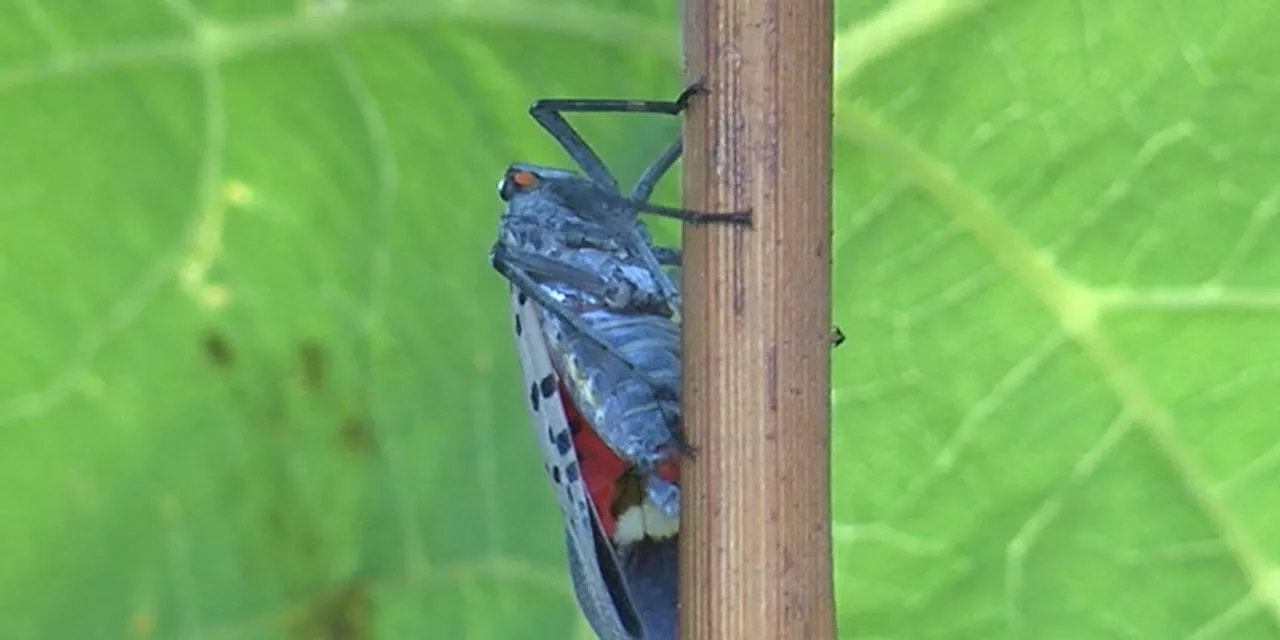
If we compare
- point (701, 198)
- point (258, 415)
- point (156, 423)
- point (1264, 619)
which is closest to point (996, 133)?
point (1264, 619)

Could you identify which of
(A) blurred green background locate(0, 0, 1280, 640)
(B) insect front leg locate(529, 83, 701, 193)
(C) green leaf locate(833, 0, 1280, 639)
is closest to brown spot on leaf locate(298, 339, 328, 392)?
(A) blurred green background locate(0, 0, 1280, 640)

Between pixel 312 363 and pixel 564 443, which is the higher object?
pixel 312 363

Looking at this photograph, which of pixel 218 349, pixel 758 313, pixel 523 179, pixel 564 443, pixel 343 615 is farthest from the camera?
pixel 343 615

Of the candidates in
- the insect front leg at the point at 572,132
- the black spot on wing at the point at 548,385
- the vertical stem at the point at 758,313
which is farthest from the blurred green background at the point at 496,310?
the vertical stem at the point at 758,313

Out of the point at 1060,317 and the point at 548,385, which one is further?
the point at 1060,317

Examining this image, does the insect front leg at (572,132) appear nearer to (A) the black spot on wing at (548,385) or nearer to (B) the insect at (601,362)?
(B) the insect at (601,362)

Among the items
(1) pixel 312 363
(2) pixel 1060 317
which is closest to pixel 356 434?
(1) pixel 312 363

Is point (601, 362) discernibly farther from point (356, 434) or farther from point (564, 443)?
point (356, 434)

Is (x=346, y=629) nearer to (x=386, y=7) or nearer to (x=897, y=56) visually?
(x=386, y=7)
